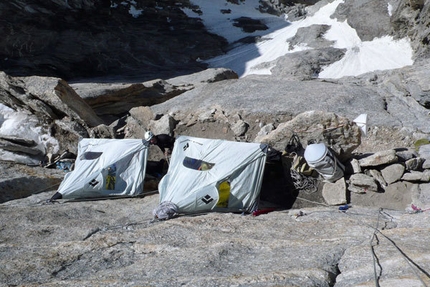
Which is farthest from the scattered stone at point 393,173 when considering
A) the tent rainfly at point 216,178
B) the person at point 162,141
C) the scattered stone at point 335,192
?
the person at point 162,141

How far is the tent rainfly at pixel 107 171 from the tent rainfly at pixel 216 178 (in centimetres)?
140

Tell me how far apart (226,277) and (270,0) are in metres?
44.5

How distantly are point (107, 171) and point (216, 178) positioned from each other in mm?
2698

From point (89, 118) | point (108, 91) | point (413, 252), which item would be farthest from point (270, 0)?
point (413, 252)

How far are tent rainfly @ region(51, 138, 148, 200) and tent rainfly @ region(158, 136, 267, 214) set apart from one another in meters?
1.40

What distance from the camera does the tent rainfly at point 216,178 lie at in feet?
25.9

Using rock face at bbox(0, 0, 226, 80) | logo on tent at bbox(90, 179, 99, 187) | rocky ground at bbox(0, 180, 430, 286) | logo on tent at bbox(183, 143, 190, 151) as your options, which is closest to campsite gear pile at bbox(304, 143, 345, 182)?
rocky ground at bbox(0, 180, 430, 286)

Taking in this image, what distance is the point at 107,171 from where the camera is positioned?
9516 millimetres

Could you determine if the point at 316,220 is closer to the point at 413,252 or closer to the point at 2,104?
the point at 413,252

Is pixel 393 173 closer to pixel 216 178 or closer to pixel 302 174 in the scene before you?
pixel 302 174

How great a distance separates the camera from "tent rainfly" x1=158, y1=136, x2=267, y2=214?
7902mm

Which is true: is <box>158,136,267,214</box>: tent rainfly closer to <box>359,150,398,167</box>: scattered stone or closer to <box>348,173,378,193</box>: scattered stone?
<box>348,173,378,193</box>: scattered stone

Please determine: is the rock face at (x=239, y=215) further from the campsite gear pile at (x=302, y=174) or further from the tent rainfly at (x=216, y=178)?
the tent rainfly at (x=216, y=178)

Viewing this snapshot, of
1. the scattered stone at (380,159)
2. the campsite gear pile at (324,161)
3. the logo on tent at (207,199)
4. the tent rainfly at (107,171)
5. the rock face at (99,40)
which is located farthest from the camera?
the rock face at (99,40)
